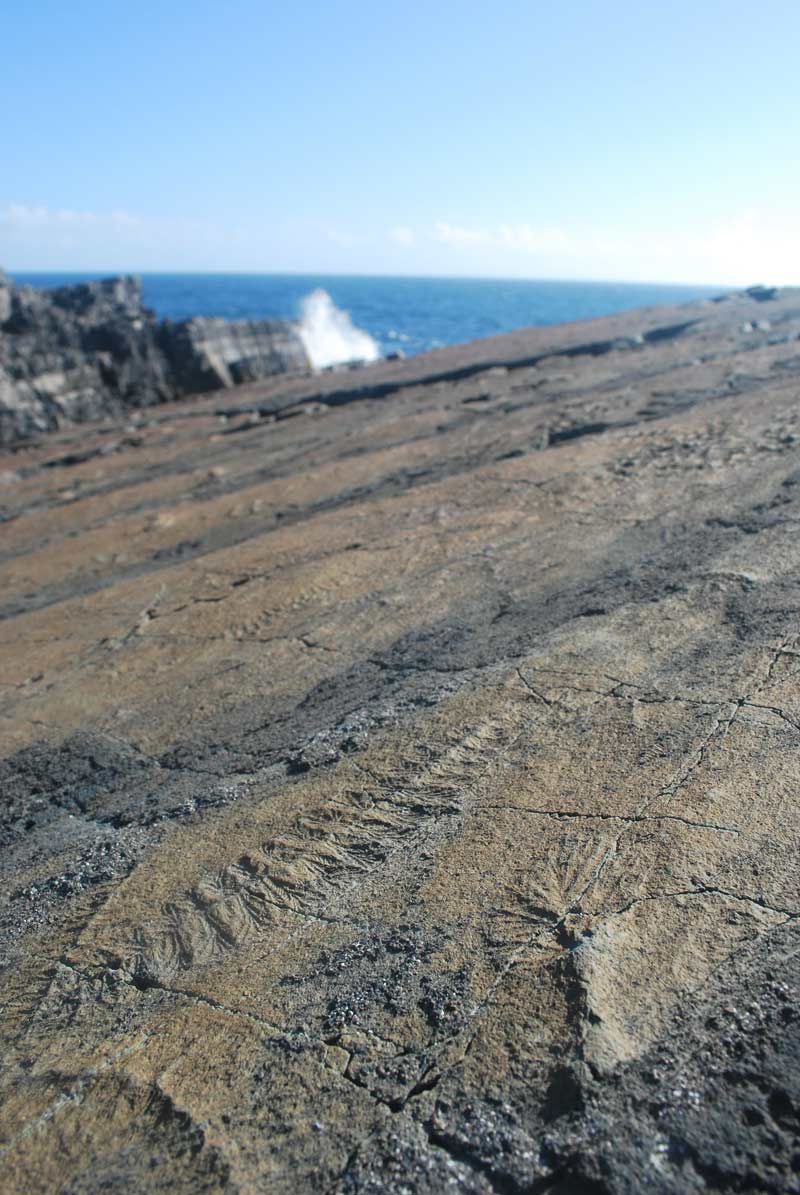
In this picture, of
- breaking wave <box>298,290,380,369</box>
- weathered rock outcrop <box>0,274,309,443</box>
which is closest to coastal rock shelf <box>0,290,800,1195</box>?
weathered rock outcrop <box>0,274,309,443</box>

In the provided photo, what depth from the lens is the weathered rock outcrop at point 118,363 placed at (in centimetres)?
1623

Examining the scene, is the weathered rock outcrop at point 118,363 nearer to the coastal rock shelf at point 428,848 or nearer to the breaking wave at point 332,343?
the breaking wave at point 332,343

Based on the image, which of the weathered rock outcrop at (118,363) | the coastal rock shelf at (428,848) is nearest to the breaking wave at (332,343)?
the weathered rock outcrop at (118,363)

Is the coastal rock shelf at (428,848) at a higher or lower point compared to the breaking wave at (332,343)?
higher

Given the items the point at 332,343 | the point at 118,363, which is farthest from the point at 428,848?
the point at 332,343

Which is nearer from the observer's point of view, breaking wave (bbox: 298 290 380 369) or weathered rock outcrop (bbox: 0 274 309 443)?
weathered rock outcrop (bbox: 0 274 309 443)

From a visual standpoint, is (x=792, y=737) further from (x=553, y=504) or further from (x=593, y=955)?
(x=553, y=504)

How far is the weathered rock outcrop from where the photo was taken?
53.3 ft

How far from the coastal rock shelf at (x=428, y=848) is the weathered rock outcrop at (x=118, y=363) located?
474 inches

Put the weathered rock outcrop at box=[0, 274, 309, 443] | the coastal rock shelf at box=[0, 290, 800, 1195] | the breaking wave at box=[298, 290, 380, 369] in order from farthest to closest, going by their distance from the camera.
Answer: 1. the breaking wave at box=[298, 290, 380, 369]
2. the weathered rock outcrop at box=[0, 274, 309, 443]
3. the coastal rock shelf at box=[0, 290, 800, 1195]

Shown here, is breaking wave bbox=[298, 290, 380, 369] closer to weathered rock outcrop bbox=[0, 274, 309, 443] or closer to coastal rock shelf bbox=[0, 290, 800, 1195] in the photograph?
weathered rock outcrop bbox=[0, 274, 309, 443]

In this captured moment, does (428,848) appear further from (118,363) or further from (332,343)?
(332,343)

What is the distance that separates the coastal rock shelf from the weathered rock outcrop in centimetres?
1204

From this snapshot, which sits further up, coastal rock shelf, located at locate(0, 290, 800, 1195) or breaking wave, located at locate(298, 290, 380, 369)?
coastal rock shelf, located at locate(0, 290, 800, 1195)
